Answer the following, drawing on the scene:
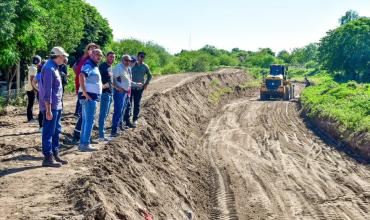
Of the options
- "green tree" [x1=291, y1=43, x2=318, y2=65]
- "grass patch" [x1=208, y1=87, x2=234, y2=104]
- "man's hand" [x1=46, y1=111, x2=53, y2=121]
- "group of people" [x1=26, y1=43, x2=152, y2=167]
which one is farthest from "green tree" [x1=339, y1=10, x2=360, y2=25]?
"man's hand" [x1=46, y1=111, x2=53, y2=121]

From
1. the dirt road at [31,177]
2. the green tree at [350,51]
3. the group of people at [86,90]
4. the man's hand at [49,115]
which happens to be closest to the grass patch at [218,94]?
the green tree at [350,51]

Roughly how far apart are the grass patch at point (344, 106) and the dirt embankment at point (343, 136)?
202 mm

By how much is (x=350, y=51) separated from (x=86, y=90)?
37319 mm

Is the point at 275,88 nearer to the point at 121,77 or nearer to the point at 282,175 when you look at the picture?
the point at 282,175

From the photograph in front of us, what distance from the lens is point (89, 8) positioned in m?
31.5

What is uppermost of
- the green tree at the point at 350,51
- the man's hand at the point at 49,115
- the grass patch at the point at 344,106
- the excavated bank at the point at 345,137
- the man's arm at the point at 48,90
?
the green tree at the point at 350,51

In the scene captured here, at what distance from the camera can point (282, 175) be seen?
1259 cm

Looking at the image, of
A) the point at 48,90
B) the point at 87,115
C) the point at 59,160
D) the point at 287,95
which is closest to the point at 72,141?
the point at 87,115

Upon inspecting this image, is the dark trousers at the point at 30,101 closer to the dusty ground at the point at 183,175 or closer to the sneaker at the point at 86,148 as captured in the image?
the dusty ground at the point at 183,175

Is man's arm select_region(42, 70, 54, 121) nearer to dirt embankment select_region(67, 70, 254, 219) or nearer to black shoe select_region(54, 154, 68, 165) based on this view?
black shoe select_region(54, 154, 68, 165)

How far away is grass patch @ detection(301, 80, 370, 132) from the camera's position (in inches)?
691

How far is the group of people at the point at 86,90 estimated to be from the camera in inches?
294

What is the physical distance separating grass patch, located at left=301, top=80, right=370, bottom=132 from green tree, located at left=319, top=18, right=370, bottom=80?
1368cm

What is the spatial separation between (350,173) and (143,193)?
7575mm
